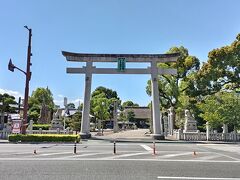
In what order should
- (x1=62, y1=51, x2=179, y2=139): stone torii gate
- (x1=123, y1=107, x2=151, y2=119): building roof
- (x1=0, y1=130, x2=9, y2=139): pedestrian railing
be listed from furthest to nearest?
(x1=123, y1=107, x2=151, y2=119): building roof, (x1=62, y1=51, x2=179, y2=139): stone torii gate, (x1=0, y1=130, x2=9, y2=139): pedestrian railing

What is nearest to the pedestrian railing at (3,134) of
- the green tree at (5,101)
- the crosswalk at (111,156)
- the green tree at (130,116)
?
the crosswalk at (111,156)

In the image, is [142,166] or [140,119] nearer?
[142,166]

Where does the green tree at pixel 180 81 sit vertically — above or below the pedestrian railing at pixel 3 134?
above

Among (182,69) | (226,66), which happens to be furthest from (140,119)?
(226,66)

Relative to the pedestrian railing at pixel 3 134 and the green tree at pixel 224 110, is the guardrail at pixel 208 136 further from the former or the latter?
the pedestrian railing at pixel 3 134

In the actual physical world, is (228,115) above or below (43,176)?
above

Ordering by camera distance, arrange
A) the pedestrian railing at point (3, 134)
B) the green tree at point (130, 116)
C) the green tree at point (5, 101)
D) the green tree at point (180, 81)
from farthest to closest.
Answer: the green tree at point (130, 116)
the green tree at point (5, 101)
the green tree at point (180, 81)
the pedestrian railing at point (3, 134)

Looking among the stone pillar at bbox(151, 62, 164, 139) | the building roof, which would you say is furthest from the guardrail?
the building roof

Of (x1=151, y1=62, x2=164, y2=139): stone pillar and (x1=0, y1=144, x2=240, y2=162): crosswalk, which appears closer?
(x1=0, y1=144, x2=240, y2=162): crosswalk

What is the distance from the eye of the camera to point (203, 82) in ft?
134

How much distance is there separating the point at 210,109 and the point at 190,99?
931 cm

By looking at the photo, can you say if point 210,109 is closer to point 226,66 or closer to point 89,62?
point 226,66

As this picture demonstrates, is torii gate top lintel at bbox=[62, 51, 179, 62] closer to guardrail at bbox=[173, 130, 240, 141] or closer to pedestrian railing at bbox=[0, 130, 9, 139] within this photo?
guardrail at bbox=[173, 130, 240, 141]

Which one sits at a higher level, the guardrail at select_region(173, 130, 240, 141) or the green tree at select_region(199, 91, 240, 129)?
the green tree at select_region(199, 91, 240, 129)
